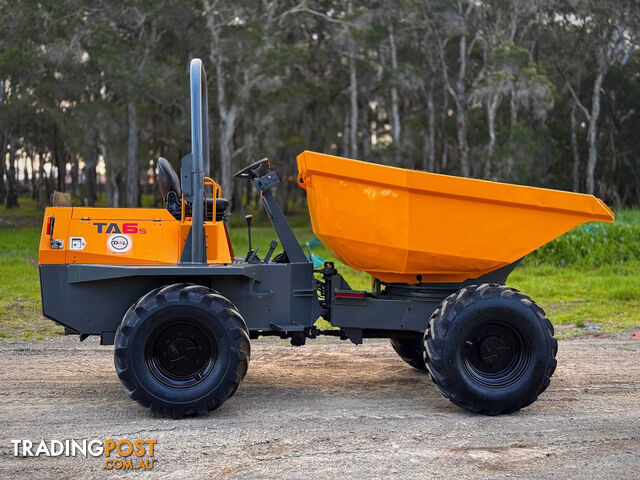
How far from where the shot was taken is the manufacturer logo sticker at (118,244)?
6801 mm

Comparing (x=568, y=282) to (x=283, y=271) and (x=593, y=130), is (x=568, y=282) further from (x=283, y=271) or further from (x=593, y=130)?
(x=593, y=130)

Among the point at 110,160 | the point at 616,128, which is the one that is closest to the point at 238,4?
the point at 110,160

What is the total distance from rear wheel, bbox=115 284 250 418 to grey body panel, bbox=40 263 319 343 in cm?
27

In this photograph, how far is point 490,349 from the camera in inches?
268

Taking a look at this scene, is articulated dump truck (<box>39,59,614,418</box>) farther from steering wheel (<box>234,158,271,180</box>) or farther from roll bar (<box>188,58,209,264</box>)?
steering wheel (<box>234,158,271,180</box>)

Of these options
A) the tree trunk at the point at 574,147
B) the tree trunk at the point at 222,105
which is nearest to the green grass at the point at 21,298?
the tree trunk at the point at 222,105

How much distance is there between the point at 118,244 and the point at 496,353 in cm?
321

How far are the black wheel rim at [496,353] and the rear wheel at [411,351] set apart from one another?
136 centimetres

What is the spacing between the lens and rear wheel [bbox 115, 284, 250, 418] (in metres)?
6.39

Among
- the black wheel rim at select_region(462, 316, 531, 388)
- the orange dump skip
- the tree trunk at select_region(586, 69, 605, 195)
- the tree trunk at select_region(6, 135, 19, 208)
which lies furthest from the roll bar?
the tree trunk at select_region(6, 135, 19, 208)

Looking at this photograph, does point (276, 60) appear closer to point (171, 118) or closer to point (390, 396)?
point (171, 118)

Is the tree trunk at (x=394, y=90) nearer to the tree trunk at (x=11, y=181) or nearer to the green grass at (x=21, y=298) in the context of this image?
the tree trunk at (x=11, y=181)

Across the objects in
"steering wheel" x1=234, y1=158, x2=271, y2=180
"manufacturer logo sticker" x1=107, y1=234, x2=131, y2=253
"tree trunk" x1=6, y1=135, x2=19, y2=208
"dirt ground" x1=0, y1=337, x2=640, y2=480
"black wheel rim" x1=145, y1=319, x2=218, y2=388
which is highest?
"tree trunk" x1=6, y1=135, x2=19, y2=208
